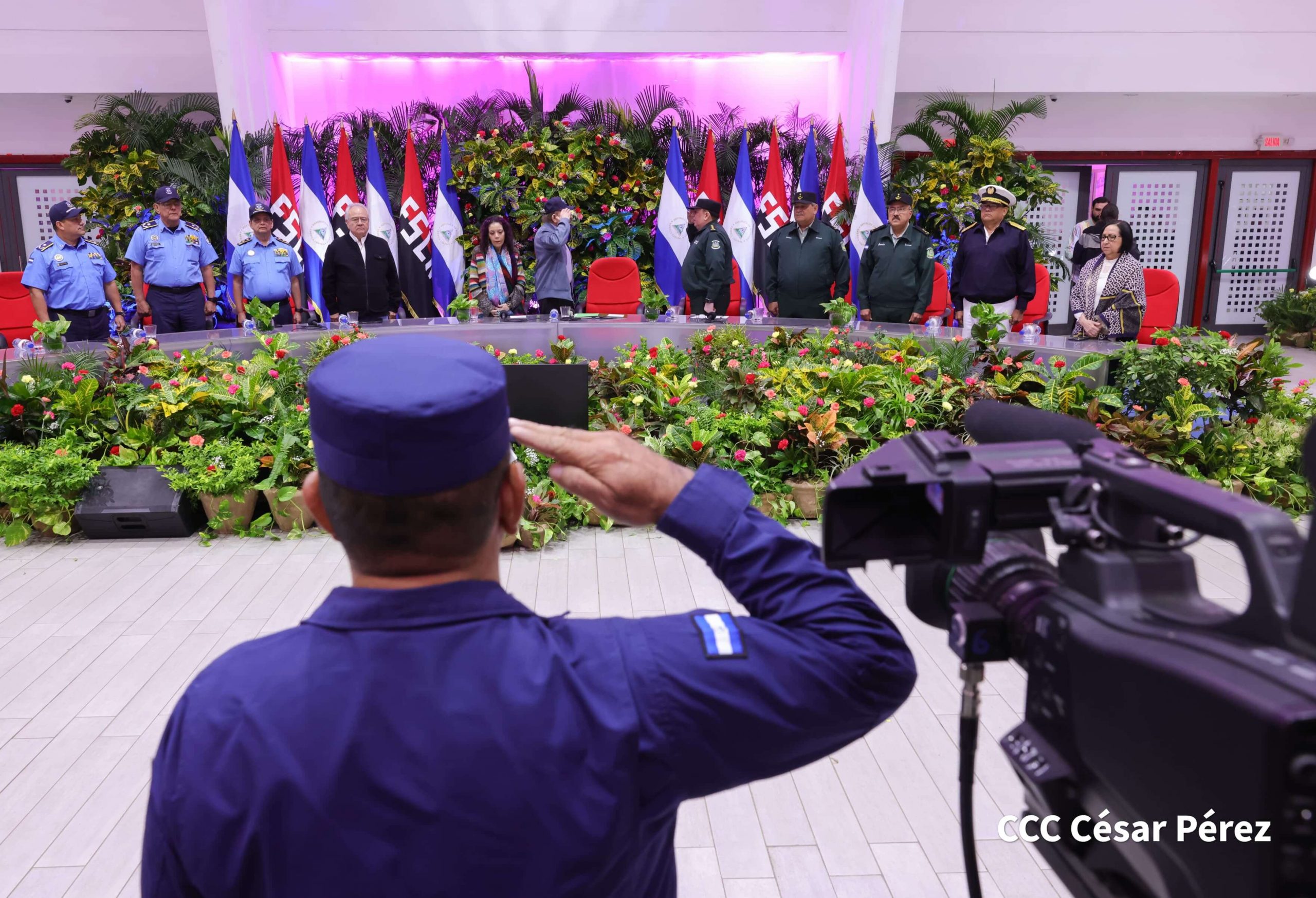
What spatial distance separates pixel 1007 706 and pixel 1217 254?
10302 mm

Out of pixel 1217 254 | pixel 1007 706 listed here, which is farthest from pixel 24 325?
pixel 1217 254

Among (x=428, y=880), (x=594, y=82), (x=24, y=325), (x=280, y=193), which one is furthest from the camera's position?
(x=594, y=82)

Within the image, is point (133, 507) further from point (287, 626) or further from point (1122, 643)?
point (1122, 643)

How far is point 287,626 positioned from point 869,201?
6.41 m

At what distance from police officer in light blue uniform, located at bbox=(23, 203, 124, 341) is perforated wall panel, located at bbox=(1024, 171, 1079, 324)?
8931 mm

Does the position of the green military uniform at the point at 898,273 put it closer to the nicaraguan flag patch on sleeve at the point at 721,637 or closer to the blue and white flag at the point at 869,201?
the blue and white flag at the point at 869,201

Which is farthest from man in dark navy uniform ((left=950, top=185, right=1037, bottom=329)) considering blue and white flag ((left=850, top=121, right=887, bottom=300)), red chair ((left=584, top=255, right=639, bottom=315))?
red chair ((left=584, top=255, right=639, bottom=315))

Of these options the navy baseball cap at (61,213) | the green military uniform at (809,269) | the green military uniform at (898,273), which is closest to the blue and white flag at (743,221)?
the green military uniform at (809,269)

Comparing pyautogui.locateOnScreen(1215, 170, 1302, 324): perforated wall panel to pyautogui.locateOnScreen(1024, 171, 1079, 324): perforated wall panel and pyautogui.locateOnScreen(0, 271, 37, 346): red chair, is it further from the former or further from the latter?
pyautogui.locateOnScreen(0, 271, 37, 346): red chair

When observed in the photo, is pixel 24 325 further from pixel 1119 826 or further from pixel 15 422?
pixel 1119 826

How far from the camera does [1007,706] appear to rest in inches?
103

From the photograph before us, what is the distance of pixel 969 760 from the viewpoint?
80 cm

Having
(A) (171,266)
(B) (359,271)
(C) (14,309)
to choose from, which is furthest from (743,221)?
(C) (14,309)

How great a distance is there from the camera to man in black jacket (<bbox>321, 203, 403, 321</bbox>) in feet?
21.4
